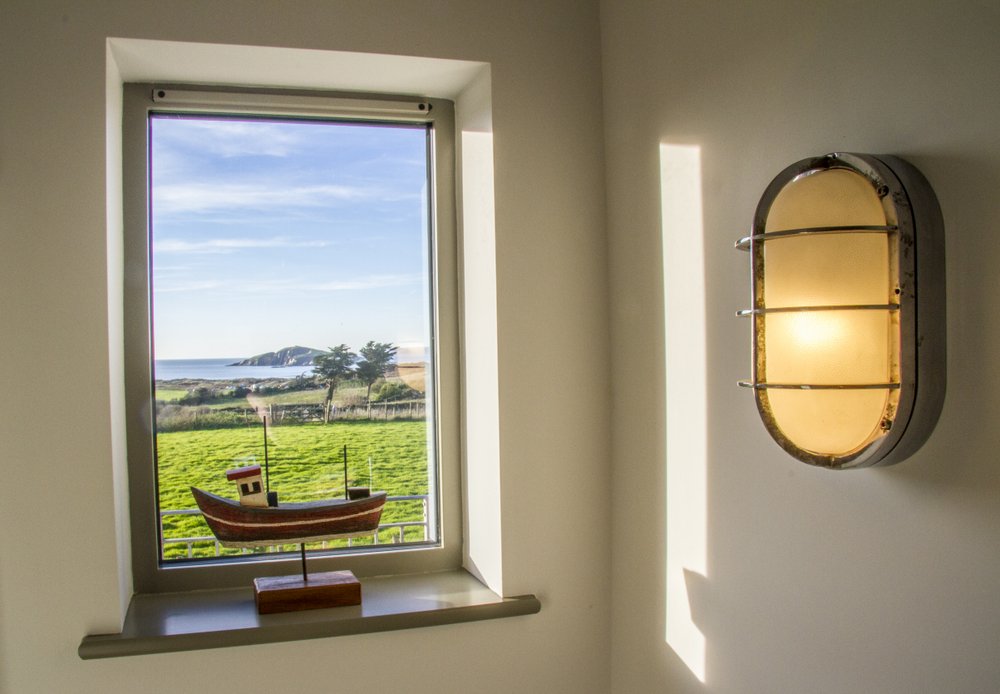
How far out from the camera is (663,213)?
1559 millimetres

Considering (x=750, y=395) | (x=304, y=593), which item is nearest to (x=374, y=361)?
(x=304, y=593)

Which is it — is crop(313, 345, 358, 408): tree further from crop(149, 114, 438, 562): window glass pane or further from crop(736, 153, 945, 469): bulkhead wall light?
crop(736, 153, 945, 469): bulkhead wall light

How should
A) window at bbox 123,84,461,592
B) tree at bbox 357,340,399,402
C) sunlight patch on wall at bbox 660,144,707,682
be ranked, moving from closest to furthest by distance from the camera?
sunlight patch on wall at bbox 660,144,707,682
window at bbox 123,84,461,592
tree at bbox 357,340,399,402

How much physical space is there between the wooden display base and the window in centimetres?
15

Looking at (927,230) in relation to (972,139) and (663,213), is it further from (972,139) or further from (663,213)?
(663,213)

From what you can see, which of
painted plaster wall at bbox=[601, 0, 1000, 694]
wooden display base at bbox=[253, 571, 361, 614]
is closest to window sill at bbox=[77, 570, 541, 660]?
wooden display base at bbox=[253, 571, 361, 614]

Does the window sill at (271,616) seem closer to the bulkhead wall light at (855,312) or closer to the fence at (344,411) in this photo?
the fence at (344,411)

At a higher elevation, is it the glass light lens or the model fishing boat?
the glass light lens

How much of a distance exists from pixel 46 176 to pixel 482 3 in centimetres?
88

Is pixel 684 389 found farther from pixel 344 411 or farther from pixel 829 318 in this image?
pixel 344 411

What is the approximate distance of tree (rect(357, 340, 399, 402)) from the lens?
6.33 ft

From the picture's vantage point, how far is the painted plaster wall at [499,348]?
1529 mm

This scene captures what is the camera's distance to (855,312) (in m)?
0.95

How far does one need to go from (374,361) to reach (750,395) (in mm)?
902
